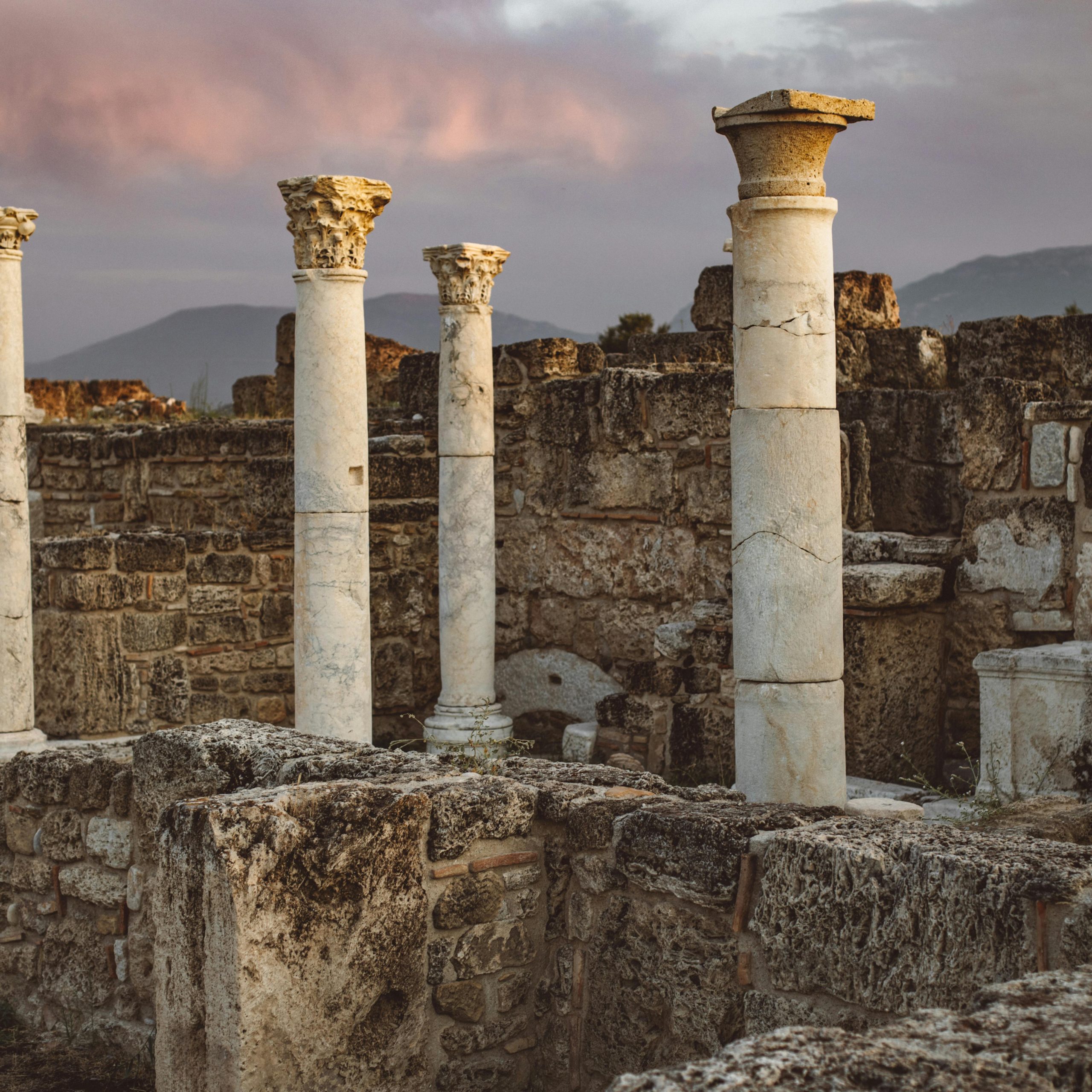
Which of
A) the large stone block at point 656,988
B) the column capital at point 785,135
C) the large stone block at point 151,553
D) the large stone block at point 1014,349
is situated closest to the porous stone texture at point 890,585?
the large stone block at point 1014,349

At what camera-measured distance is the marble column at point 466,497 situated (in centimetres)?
884

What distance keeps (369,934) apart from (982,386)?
191 inches

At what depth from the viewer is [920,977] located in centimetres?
280

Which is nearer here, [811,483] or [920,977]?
[920,977]

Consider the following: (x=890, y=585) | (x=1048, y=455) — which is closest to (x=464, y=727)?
(x=890, y=585)

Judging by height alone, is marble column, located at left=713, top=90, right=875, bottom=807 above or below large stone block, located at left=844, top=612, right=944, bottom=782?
above

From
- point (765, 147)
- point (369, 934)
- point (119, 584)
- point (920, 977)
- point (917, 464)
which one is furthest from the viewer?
point (119, 584)

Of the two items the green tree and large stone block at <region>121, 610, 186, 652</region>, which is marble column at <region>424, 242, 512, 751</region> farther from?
the green tree

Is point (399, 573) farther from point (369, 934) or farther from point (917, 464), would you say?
point (369, 934)

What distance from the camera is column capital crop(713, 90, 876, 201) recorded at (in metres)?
5.24

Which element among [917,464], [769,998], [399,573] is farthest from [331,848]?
[399,573]

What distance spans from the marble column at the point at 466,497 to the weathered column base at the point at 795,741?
3.54 meters

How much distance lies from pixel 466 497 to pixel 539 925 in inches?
Answer: 211

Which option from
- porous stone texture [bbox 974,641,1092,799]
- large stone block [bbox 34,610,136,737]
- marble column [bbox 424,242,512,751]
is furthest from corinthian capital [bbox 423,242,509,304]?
porous stone texture [bbox 974,641,1092,799]
